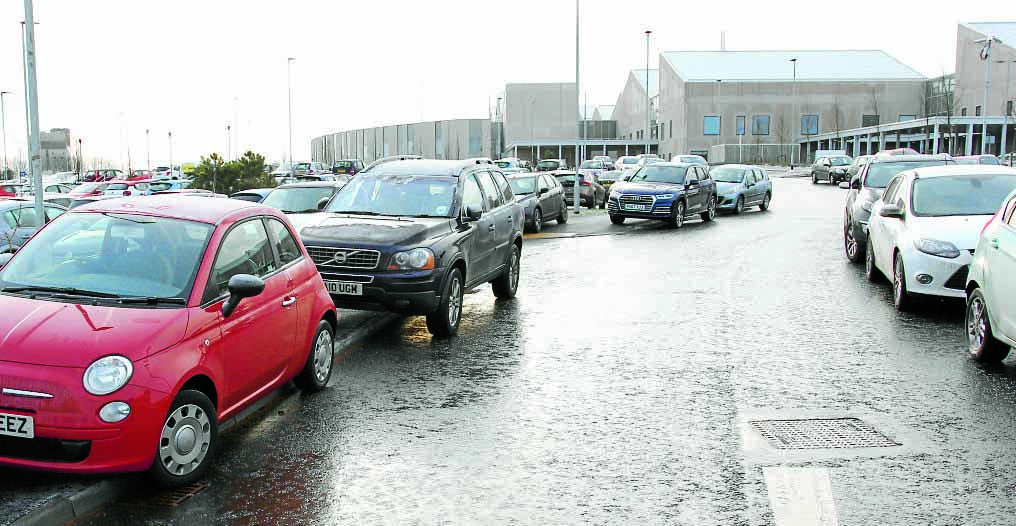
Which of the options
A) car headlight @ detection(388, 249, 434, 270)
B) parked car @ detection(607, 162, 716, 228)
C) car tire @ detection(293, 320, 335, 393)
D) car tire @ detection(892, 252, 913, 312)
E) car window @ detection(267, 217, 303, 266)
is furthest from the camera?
parked car @ detection(607, 162, 716, 228)

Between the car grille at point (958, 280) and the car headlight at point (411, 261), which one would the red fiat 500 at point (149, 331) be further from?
the car grille at point (958, 280)

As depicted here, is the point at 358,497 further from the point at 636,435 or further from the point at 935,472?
the point at 935,472

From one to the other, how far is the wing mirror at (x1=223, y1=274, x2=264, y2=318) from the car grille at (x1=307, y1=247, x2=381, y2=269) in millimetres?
3441

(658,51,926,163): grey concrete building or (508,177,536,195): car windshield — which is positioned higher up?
(658,51,926,163): grey concrete building

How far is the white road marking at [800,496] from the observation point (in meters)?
4.75

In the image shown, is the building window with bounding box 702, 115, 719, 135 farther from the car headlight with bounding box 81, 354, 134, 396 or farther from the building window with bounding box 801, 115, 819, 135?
the car headlight with bounding box 81, 354, 134, 396

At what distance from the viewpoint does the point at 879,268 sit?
1305 centimetres

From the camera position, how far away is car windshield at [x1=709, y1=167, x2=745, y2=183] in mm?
30812

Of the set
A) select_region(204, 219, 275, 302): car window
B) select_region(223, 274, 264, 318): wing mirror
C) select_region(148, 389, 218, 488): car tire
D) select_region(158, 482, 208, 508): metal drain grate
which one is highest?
select_region(204, 219, 275, 302): car window

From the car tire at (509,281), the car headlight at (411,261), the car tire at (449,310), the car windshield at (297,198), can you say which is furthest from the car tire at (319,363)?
the car windshield at (297,198)

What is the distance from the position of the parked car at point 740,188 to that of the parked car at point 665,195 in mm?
2954

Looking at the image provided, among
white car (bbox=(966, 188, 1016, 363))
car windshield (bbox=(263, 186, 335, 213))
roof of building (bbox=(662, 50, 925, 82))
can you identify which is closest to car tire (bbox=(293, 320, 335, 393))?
white car (bbox=(966, 188, 1016, 363))

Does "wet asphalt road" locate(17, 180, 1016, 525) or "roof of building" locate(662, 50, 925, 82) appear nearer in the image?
"wet asphalt road" locate(17, 180, 1016, 525)

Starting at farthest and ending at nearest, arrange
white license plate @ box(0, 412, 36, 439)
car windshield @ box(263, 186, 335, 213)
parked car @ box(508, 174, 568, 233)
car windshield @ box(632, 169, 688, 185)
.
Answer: car windshield @ box(632, 169, 688, 185)
parked car @ box(508, 174, 568, 233)
car windshield @ box(263, 186, 335, 213)
white license plate @ box(0, 412, 36, 439)
